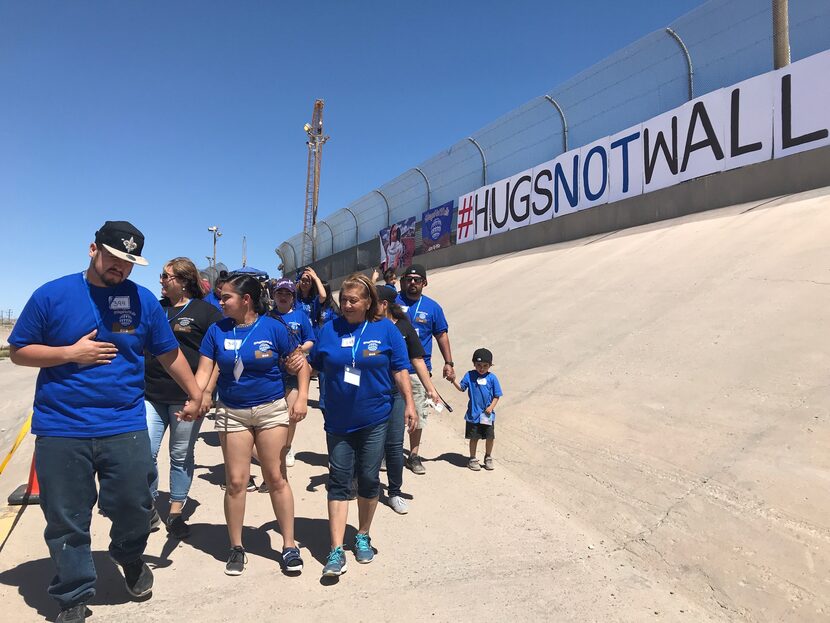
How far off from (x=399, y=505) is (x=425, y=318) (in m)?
1.63

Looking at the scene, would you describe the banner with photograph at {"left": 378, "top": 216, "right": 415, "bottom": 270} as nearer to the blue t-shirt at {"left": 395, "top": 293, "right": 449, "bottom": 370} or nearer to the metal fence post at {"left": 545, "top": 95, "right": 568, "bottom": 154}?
the metal fence post at {"left": 545, "top": 95, "right": 568, "bottom": 154}

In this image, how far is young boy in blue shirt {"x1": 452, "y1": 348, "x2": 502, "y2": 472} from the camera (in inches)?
171

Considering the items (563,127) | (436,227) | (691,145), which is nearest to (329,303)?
(691,145)

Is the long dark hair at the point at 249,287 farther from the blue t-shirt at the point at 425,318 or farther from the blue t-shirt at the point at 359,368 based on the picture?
the blue t-shirt at the point at 425,318

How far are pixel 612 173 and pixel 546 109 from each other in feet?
9.60

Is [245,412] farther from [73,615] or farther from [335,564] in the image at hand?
[73,615]

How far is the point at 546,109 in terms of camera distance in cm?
1339

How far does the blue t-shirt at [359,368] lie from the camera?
2.86m

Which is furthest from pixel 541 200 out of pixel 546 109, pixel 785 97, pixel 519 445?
pixel 519 445

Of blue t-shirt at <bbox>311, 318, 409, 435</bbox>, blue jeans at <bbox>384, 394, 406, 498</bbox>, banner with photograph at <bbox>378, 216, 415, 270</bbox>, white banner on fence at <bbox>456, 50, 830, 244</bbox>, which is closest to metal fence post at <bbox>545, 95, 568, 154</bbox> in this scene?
white banner on fence at <bbox>456, 50, 830, 244</bbox>

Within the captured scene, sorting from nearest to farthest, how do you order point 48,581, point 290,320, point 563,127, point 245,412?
point 48,581 < point 245,412 < point 290,320 < point 563,127

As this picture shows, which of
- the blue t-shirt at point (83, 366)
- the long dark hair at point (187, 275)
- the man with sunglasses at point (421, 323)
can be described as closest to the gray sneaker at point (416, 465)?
the man with sunglasses at point (421, 323)

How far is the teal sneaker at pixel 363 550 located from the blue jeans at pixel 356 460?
24 cm

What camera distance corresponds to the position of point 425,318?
4555mm
